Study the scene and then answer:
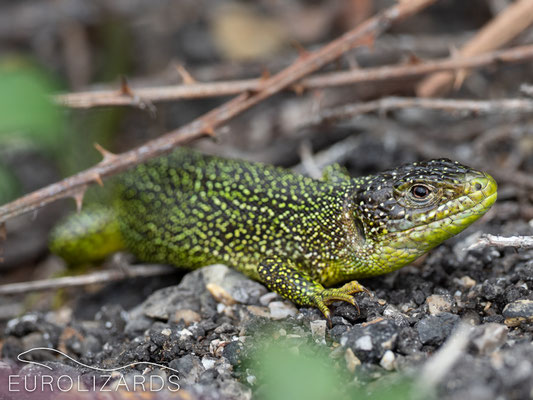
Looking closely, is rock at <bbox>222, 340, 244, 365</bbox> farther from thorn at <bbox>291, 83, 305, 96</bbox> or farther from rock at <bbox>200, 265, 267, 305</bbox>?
thorn at <bbox>291, 83, 305, 96</bbox>

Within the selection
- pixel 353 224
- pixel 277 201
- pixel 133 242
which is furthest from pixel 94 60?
pixel 353 224

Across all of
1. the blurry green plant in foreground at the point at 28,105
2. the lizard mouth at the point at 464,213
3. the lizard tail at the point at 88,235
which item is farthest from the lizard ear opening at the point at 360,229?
the lizard tail at the point at 88,235

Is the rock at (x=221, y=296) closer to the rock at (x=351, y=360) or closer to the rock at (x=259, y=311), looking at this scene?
the rock at (x=259, y=311)

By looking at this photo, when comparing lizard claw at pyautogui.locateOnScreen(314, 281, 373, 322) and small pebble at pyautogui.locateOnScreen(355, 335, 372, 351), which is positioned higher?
lizard claw at pyautogui.locateOnScreen(314, 281, 373, 322)

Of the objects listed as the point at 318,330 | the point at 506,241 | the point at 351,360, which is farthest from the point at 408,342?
the point at 506,241

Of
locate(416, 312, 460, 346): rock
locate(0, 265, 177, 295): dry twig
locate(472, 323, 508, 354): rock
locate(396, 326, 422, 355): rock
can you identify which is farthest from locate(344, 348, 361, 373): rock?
locate(0, 265, 177, 295): dry twig
